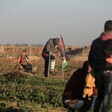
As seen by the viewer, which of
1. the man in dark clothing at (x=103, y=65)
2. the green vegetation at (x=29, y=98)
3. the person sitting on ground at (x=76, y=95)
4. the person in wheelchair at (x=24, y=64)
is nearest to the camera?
the person sitting on ground at (x=76, y=95)

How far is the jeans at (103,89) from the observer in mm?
8852

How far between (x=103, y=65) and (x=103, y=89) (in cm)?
45

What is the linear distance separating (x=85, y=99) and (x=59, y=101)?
3.83 metres

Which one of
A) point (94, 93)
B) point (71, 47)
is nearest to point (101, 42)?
point (94, 93)

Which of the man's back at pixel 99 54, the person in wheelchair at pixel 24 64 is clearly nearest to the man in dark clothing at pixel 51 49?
the person in wheelchair at pixel 24 64

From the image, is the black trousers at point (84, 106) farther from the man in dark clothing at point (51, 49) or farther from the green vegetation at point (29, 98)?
the man in dark clothing at point (51, 49)

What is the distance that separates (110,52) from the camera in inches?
348

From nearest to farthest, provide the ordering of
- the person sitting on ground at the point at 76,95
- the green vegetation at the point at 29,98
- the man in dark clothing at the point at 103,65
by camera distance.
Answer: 1. the person sitting on ground at the point at 76,95
2. the man in dark clothing at the point at 103,65
3. the green vegetation at the point at 29,98

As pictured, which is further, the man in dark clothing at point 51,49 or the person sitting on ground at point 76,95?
the man in dark clothing at point 51,49

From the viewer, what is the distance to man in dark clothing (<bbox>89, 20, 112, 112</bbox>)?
8844 millimetres

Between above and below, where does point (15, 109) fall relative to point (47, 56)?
below

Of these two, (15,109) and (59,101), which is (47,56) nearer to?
(59,101)

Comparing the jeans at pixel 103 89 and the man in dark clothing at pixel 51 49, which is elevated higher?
the man in dark clothing at pixel 51 49

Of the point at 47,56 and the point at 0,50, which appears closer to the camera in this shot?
the point at 47,56
